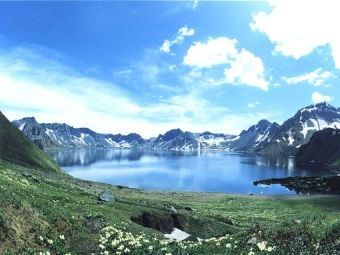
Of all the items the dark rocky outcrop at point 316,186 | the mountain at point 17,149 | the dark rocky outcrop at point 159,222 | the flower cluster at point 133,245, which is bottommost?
the dark rocky outcrop at point 316,186

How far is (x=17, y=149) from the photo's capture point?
163 metres

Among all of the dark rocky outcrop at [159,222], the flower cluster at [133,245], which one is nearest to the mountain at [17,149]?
the dark rocky outcrop at [159,222]

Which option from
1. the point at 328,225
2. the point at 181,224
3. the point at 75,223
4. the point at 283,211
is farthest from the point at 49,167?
the point at 328,225

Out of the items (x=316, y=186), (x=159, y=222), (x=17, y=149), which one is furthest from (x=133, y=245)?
(x=316, y=186)

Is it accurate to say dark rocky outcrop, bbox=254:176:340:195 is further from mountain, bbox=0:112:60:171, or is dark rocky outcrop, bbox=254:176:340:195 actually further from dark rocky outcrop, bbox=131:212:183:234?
dark rocky outcrop, bbox=131:212:183:234

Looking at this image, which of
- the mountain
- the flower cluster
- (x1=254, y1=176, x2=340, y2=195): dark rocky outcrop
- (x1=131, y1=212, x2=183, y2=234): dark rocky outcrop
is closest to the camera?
the flower cluster

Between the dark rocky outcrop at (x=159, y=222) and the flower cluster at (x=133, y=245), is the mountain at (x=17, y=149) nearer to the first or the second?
the dark rocky outcrop at (x=159, y=222)

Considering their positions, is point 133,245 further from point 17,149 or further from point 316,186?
point 316,186

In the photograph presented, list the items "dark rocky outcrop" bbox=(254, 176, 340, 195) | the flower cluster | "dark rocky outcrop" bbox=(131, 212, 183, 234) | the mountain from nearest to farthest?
the flower cluster
"dark rocky outcrop" bbox=(131, 212, 183, 234)
the mountain
"dark rocky outcrop" bbox=(254, 176, 340, 195)

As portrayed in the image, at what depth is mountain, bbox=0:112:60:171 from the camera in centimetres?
15246

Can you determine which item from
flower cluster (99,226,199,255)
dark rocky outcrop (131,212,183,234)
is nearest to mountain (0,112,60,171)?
dark rocky outcrop (131,212,183,234)

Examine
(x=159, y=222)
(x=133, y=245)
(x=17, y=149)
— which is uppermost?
(x=17, y=149)

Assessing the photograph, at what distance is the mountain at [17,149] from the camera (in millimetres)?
152462

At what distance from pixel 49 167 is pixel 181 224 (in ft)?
391
